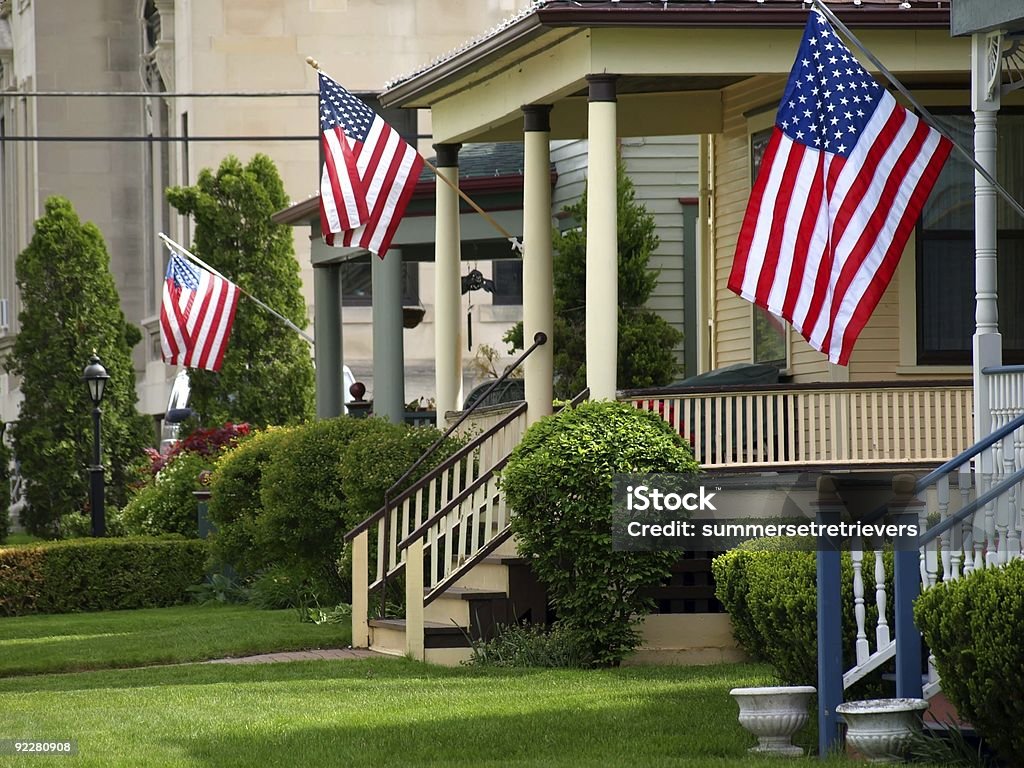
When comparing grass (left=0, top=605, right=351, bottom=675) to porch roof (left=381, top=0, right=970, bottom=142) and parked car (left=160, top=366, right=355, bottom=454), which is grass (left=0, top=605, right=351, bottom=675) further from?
parked car (left=160, top=366, right=355, bottom=454)

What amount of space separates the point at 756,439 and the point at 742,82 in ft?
15.5

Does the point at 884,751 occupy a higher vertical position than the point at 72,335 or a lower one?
lower

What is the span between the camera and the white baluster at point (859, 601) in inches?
404

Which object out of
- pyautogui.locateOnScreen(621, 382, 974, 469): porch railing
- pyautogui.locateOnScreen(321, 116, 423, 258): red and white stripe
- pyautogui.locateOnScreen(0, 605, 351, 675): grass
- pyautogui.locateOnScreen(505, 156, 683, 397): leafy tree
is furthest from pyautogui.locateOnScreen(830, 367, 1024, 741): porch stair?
pyautogui.locateOnScreen(505, 156, 683, 397): leafy tree

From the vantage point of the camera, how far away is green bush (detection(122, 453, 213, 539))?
2709cm

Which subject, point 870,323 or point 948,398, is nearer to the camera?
point 948,398

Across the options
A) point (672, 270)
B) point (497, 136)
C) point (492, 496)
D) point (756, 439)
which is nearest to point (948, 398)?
point (756, 439)

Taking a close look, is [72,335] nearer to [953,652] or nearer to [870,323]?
[870,323]

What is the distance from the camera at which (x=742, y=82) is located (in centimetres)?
1927

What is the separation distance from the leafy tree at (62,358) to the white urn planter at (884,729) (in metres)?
28.0

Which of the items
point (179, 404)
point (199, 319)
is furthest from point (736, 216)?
point (179, 404)

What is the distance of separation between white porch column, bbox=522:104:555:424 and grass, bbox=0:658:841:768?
10.1 feet

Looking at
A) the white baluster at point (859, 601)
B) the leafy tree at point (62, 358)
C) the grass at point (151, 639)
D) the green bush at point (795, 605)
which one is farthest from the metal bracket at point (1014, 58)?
the leafy tree at point (62, 358)

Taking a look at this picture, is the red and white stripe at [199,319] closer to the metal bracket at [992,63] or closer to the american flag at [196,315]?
the american flag at [196,315]
